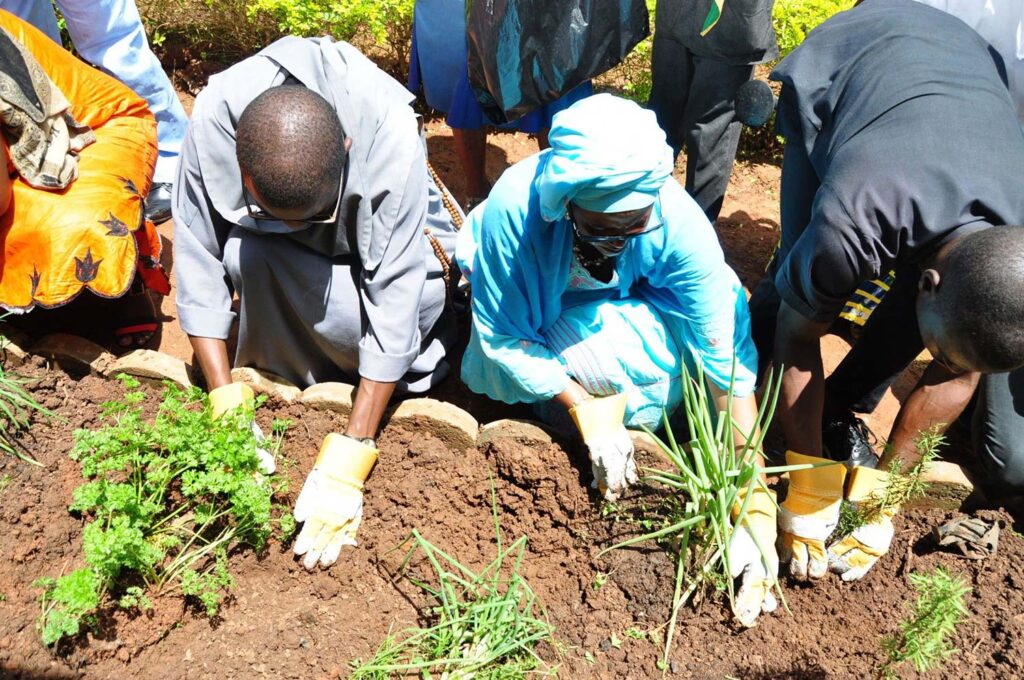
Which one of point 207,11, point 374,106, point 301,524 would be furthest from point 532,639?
point 207,11

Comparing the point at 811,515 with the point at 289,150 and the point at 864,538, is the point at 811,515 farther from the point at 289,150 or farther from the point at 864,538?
the point at 289,150

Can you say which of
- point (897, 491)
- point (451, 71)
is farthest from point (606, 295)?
point (451, 71)

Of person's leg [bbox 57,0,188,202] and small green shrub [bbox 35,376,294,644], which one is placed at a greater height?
person's leg [bbox 57,0,188,202]

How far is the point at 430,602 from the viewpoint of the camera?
7.75ft

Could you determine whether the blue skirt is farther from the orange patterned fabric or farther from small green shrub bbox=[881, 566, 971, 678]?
small green shrub bbox=[881, 566, 971, 678]

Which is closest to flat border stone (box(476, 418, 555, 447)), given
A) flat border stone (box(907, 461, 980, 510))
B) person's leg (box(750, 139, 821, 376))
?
person's leg (box(750, 139, 821, 376))

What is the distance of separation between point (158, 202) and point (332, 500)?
2044mm

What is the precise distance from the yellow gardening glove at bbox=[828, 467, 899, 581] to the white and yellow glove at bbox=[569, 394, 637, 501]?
64 centimetres

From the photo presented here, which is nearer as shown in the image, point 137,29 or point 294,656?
point 294,656

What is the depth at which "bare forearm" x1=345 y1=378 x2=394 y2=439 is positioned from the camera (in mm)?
2471

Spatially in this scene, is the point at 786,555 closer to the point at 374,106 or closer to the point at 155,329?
the point at 374,106

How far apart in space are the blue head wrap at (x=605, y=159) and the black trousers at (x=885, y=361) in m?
0.92

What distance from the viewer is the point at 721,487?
2154 millimetres

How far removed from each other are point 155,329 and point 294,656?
1.68 m
